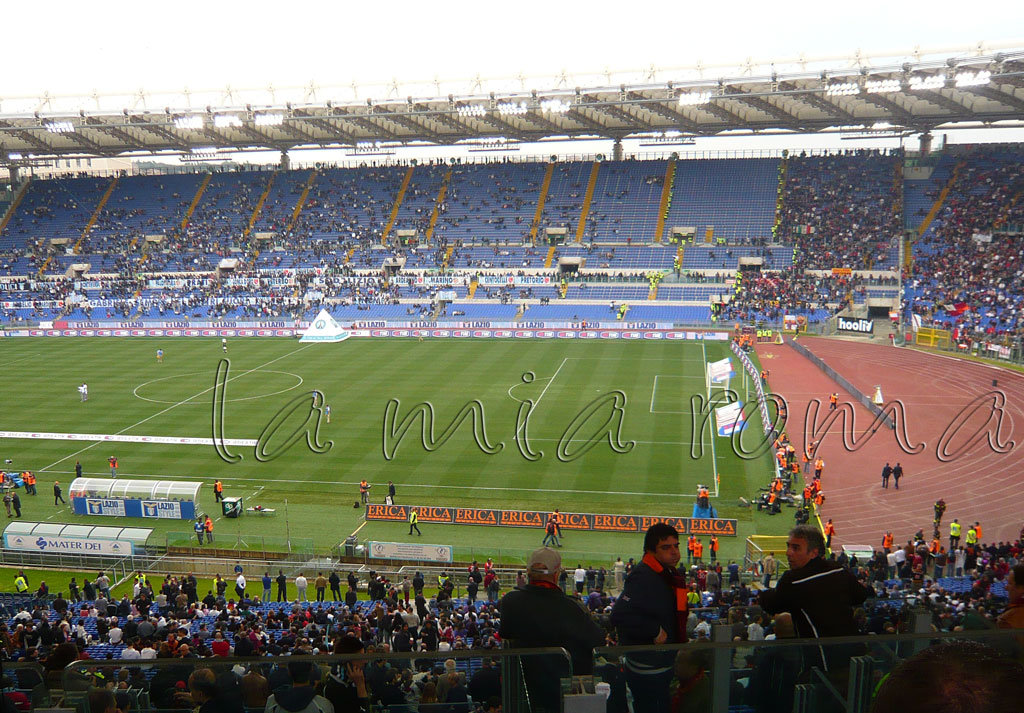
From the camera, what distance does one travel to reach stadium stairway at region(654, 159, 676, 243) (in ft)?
255

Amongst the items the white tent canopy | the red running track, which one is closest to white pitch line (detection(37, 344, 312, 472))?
the white tent canopy

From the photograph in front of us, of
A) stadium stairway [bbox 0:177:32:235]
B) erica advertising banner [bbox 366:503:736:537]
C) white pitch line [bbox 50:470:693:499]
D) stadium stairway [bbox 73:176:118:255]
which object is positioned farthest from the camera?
stadium stairway [bbox 0:177:32:235]

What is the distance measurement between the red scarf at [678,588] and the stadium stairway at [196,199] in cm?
9067

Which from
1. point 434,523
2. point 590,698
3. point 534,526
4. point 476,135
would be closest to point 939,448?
point 534,526

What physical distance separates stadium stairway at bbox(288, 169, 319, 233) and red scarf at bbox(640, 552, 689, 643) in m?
84.6

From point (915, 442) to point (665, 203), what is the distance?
4988 cm

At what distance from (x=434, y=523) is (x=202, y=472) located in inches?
459

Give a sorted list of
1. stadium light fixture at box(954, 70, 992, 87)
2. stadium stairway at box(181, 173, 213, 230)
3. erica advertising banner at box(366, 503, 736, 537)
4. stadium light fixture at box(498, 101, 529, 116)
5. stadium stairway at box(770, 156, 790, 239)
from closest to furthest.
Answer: erica advertising banner at box(366, 503, 736, 537), stadium light fixture at box(954, 70, 992, 87), stadium light fixture at box(498, 101, 529, 116), stadium stairway at box(770, 156, 790, 239), stadium stairway at box(181, 173, 213, 230)

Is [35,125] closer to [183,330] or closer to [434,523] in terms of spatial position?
[183,330]

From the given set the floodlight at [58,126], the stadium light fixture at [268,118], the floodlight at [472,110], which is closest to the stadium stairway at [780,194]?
the floodlight at [472,110]

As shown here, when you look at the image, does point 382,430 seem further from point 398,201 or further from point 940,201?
point 940,201

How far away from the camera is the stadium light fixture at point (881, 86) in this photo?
5678cm

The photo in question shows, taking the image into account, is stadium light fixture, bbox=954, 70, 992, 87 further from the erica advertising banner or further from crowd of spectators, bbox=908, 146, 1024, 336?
the erica advertising banner

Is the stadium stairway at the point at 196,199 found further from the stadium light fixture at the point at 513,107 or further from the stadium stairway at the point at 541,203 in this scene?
the stadium light fixture at the point at 513,107
